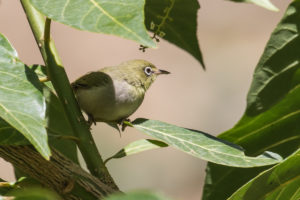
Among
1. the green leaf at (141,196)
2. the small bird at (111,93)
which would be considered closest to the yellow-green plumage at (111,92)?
the small bird at (111,93)

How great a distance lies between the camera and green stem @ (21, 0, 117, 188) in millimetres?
2336

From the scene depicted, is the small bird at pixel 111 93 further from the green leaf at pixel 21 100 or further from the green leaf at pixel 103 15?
the green leaf at pixel 103 15

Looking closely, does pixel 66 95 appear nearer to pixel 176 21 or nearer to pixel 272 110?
pixel 176 21

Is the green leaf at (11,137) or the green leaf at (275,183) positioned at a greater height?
the green leaf at (11,137)

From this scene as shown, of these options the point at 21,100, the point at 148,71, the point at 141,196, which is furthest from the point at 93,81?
the point at 141,196

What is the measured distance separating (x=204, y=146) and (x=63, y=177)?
594mm

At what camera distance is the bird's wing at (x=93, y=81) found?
392 cm

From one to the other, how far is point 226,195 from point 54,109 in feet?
3.05

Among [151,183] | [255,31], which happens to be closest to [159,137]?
[151,183]

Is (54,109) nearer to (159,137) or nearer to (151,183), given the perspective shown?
(159,137)

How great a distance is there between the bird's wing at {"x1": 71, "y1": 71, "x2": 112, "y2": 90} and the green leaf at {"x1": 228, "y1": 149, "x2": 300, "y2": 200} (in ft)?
5.72

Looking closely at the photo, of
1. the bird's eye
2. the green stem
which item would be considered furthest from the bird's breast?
the green stem

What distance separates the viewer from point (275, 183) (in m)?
2.45

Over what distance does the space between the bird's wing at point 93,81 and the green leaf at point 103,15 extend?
187cm
